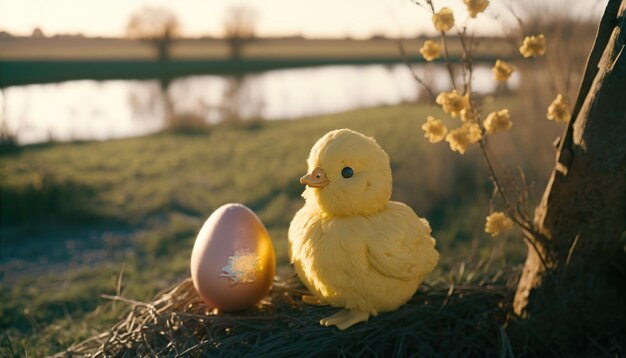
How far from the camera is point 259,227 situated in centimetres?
295

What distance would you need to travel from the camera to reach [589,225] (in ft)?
8.47

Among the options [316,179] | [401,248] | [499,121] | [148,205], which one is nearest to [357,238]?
[401,248]

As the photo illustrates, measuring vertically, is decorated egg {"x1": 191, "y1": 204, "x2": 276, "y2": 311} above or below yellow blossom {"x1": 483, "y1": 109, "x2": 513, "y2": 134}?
below

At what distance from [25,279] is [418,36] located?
11.6 ft

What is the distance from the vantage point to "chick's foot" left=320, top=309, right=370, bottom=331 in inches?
102

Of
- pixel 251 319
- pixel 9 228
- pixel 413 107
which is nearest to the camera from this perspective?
pixel 251 319

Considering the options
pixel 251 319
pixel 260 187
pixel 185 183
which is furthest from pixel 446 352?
pixel 185 183

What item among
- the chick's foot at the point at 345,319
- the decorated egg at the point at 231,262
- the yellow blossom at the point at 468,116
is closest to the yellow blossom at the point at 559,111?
the yellow blossom at the point at 468,116

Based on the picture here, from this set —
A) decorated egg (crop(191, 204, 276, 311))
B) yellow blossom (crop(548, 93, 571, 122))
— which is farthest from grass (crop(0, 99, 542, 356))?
yellow blossom (crop(548, 93, 571, 122))

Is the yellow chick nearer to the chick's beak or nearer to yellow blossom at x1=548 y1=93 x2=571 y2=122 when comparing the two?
the chick's beak

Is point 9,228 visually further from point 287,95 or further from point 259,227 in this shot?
point 287,95

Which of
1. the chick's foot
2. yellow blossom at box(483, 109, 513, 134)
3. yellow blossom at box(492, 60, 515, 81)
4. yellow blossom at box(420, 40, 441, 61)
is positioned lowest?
the chick's foot

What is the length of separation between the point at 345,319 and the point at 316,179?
0.63 m

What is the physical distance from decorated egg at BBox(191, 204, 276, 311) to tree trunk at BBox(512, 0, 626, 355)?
1218 millimetres
